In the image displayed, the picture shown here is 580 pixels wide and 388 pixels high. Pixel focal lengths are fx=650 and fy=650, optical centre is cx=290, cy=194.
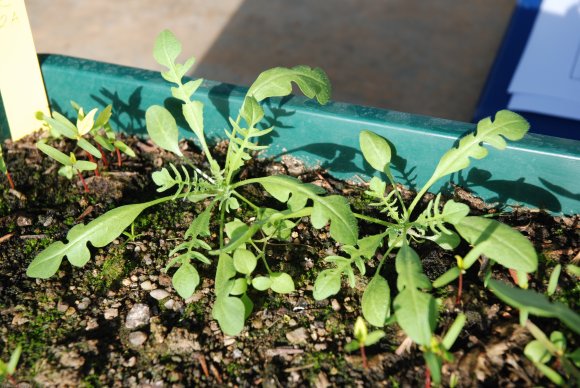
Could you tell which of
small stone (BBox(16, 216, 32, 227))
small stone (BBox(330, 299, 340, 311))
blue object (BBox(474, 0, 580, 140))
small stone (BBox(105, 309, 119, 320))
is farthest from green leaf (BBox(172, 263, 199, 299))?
blue object (BBox(474, 0, 580, 140))

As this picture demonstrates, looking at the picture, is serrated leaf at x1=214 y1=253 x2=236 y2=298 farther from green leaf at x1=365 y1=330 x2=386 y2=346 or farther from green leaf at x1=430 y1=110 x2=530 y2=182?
green leaf at x1=430 y1=110 x2=530 y2=182

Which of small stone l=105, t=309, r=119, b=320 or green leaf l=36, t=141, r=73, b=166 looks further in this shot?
green leaf l=36, t=141, r=73, b=166

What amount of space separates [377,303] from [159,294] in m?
0.35

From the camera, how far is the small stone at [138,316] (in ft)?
3.31

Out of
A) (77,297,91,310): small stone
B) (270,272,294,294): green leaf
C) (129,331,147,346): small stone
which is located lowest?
(77,297,91,310): small stone

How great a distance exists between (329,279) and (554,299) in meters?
0.34

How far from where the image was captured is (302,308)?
1.02 m

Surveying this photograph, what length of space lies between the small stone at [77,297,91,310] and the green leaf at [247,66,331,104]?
17.6 inches

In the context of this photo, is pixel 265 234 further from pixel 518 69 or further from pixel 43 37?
pixel 43 37

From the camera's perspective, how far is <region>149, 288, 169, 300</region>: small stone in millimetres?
1045

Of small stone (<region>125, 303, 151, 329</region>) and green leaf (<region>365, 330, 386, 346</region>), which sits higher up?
green leaf (<region>365, 330, 386, 346</region>)

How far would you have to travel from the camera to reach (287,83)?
3.75 ft

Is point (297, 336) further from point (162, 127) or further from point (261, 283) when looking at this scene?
point (162, 127)

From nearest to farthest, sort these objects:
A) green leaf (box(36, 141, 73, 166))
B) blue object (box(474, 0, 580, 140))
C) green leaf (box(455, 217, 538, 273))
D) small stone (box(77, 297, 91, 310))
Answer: green leaf (box(455, 217, 538, 273)) < small stone (box(77, 297, 91, 310)) < green leaf (box(36, 141, 73, 166)) < blue object (box(474, 0, 580, 140))
